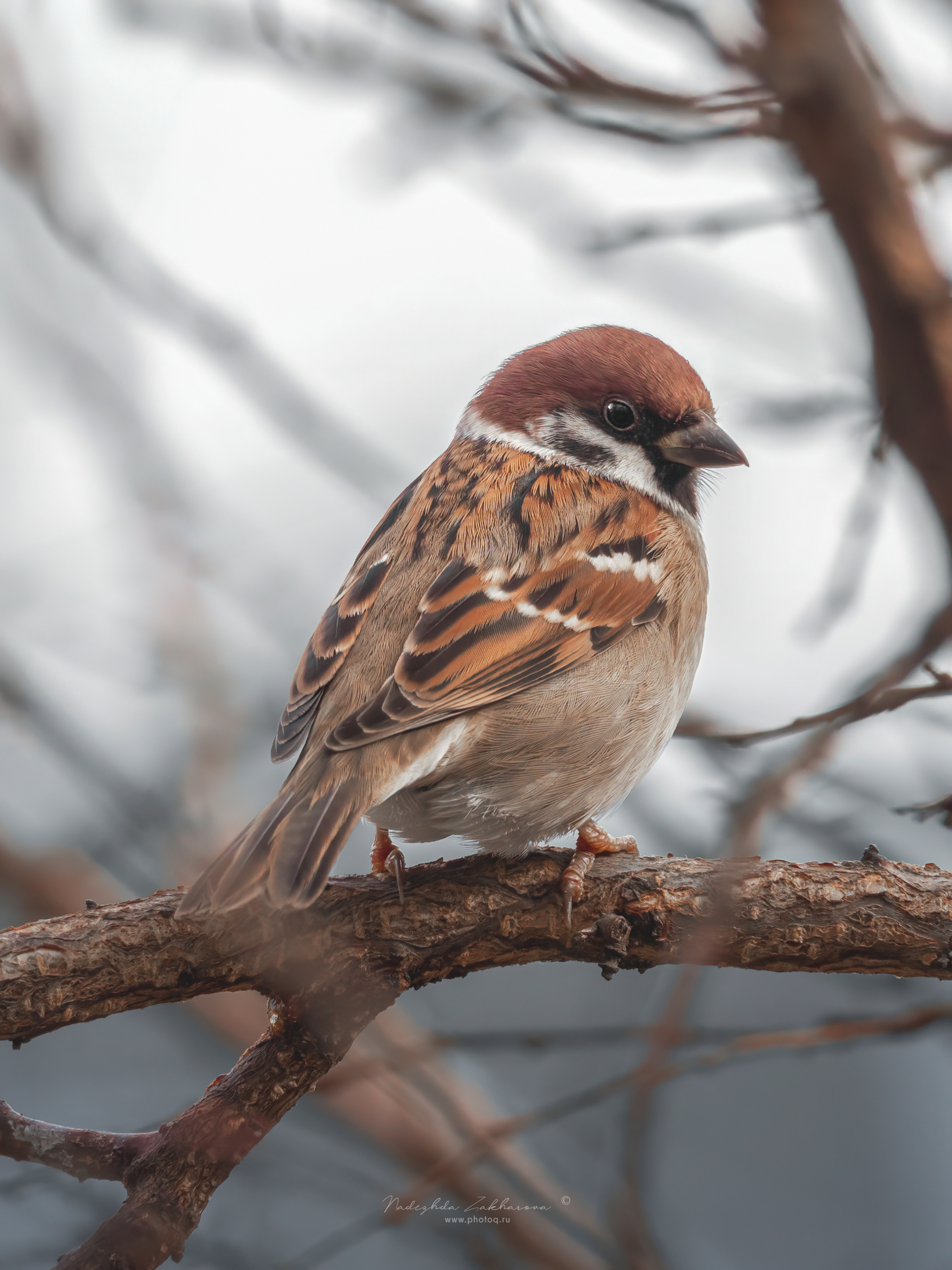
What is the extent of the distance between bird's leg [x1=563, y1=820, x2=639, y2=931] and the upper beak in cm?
147

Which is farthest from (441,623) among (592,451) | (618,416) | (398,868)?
(618,416)

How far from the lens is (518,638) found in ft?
11.5

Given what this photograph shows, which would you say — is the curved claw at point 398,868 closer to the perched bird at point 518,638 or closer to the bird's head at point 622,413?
the perched bird at point 518,638

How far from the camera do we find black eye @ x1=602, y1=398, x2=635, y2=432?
14.1ft

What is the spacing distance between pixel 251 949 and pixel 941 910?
194 centimetres

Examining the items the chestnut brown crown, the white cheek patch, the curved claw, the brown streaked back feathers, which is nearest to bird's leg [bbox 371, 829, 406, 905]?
the curved claw

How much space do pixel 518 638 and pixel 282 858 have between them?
1143 millimetres

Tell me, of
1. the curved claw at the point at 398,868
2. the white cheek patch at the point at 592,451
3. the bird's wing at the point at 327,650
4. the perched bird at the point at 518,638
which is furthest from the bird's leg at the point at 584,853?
the white cheek patch at the point at 592,451

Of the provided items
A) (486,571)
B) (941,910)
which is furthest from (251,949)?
(941,910)

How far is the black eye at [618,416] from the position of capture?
4.30m

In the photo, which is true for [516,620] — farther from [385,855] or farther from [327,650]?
[385,855]

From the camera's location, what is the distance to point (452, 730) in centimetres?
325

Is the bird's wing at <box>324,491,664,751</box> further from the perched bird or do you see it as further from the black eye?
the black eye

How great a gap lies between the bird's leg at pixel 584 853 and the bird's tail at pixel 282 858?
69cm
